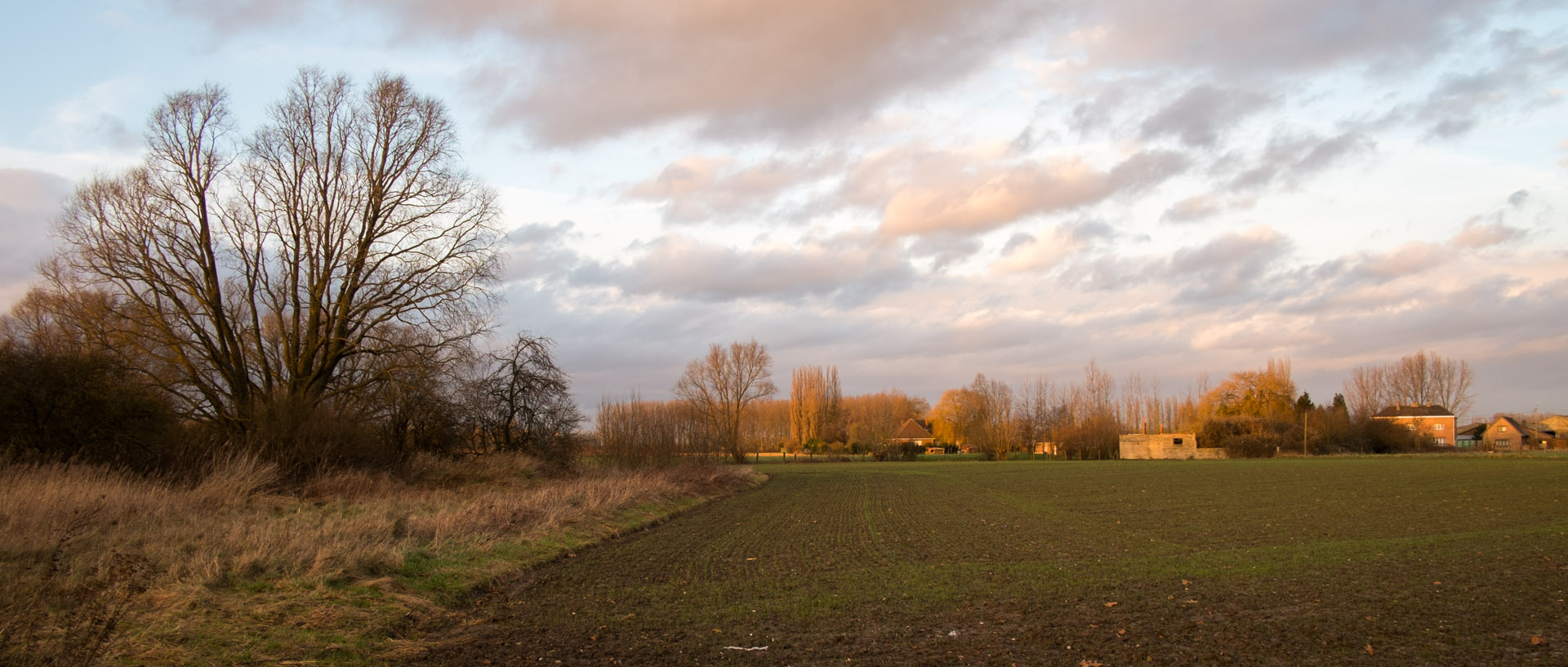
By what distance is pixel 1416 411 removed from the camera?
97.3 meters

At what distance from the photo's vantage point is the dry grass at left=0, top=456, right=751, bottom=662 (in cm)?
632

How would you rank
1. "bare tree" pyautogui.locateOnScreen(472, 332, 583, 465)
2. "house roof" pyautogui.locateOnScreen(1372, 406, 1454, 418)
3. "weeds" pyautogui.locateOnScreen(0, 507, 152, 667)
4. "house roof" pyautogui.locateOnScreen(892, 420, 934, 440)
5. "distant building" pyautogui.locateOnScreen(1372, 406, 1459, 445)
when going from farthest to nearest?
"house roof" pyautogui.locateOnScreen(892, 420, 934, 440), "house roof" pyautogui.locateOnScreen(1372, 406, 1454, 418), "distant building" pyautogui.locateOnScreen(1372, 406, 1459, 445), "bare tree" pyautogui.locateOnScreen(472, 332, 583, 465), "weeds" pyautogui.locateOnScreen(0, 507, 152, 667)

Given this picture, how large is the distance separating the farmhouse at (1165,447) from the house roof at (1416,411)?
1396 inches

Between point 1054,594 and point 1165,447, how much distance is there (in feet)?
257

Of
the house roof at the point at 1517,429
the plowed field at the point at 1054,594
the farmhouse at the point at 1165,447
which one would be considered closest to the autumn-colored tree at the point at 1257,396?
the farmhouse at the point at 1165,447

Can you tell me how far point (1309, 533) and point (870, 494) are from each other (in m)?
15.4

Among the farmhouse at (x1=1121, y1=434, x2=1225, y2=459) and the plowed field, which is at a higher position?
the plowed field

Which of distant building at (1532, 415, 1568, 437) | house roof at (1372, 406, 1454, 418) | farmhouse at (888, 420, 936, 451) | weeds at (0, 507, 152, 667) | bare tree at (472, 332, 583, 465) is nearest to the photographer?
weeds at (0, 507, 152, 667)

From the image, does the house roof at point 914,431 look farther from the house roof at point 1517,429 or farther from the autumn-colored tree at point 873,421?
the house roof at point 1517,429

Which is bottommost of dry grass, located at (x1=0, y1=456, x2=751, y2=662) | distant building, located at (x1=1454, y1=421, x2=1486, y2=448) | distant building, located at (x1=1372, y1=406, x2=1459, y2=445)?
distant building, located at (x1=1454, y1=421, x2=1486, y2=448)

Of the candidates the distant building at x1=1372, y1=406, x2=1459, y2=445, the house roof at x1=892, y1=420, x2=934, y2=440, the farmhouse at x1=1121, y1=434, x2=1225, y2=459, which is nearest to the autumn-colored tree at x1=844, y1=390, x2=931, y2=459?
the house roof at x1=892, y1=420, x2=934, y2=440

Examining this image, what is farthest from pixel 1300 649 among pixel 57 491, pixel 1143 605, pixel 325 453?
pixel 325 453

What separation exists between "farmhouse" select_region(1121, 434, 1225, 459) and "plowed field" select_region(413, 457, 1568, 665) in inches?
2396

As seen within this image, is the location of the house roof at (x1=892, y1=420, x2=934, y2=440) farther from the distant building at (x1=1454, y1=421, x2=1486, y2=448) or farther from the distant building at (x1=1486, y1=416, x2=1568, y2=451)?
the distant building at (x1=1486, y1=416, x2=1568, y2=451)
